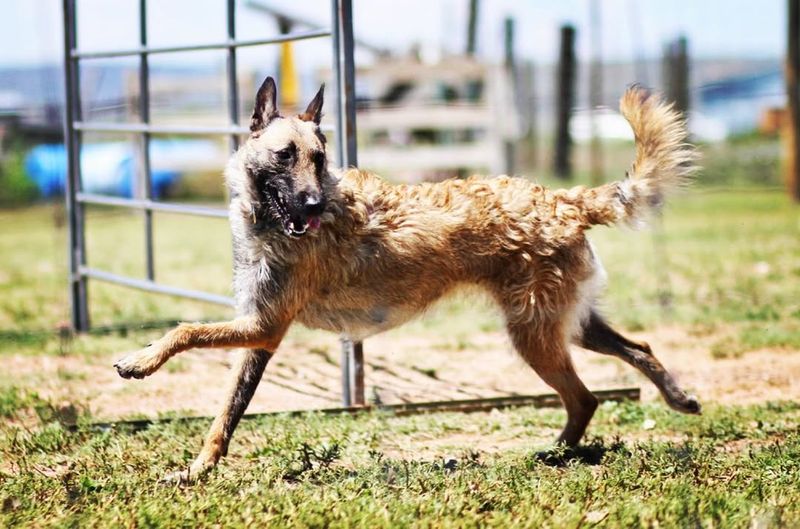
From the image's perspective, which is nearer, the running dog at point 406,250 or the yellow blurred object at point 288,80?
the running dog at point 406,250

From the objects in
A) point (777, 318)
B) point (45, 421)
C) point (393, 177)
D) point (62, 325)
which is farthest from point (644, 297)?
point (393, 177)

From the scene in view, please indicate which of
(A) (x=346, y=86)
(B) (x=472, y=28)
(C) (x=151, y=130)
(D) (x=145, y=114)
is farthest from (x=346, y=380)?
(B) (x=472, y=28)

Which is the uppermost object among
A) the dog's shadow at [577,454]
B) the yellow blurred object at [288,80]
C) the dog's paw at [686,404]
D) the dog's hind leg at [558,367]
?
the yellow blurred object at [288,80]

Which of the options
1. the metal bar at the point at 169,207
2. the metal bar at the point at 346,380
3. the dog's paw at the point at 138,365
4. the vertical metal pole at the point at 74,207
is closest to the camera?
the dog's paw at the point at 138,365

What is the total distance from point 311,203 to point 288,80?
13680 mm

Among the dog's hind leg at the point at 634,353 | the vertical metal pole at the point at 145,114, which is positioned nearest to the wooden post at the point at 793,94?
the vertical metal pole at the point at 145,114

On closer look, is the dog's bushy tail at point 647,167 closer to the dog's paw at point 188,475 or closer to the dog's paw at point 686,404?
the dog's paw at point 686,404

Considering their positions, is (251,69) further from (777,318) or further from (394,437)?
(394,437)

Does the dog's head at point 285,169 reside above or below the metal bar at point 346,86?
below

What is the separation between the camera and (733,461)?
4848 mm

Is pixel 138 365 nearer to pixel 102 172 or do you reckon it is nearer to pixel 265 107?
pixel 265 107

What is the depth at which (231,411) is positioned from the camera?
16.6 ft

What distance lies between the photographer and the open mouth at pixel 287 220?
4.79 m

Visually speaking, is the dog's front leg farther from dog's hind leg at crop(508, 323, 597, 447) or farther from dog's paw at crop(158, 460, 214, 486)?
dog's hind leg at crop(508, 323, 597, 447)
